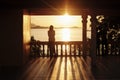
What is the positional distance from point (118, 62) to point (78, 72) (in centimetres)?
406

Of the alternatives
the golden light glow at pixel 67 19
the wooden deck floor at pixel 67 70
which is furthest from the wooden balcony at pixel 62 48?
the golden light glow at pixel 67 19

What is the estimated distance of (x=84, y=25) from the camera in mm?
20438

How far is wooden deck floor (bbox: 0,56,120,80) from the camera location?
13188 millimetres

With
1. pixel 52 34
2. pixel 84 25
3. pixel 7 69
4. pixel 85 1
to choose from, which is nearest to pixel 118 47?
pixel 84 25

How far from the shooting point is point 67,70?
14.9 m

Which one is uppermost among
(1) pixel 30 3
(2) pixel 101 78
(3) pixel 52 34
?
(1) pixel 30 3

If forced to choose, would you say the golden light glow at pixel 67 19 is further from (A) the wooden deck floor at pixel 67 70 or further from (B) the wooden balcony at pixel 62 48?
(A) the wooden deck floor at pixel 67 70

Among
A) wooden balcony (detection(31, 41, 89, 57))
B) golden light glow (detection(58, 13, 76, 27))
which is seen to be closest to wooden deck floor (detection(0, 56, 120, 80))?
wooden balcony (detection(31, 41, 89, 57))

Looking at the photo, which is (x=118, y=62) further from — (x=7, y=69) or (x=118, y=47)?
(x=7, y=69)

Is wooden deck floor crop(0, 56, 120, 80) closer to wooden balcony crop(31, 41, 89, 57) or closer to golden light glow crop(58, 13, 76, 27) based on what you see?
wooden balcony crop(31, 41, 89, 57)

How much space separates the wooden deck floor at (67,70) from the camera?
13.2 meters

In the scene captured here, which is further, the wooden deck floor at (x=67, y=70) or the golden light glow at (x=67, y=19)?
the golden light glow at (x=67, y=19)

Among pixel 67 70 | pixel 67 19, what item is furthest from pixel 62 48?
pixel 67 19

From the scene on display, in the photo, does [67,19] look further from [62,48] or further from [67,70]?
[67,70]
